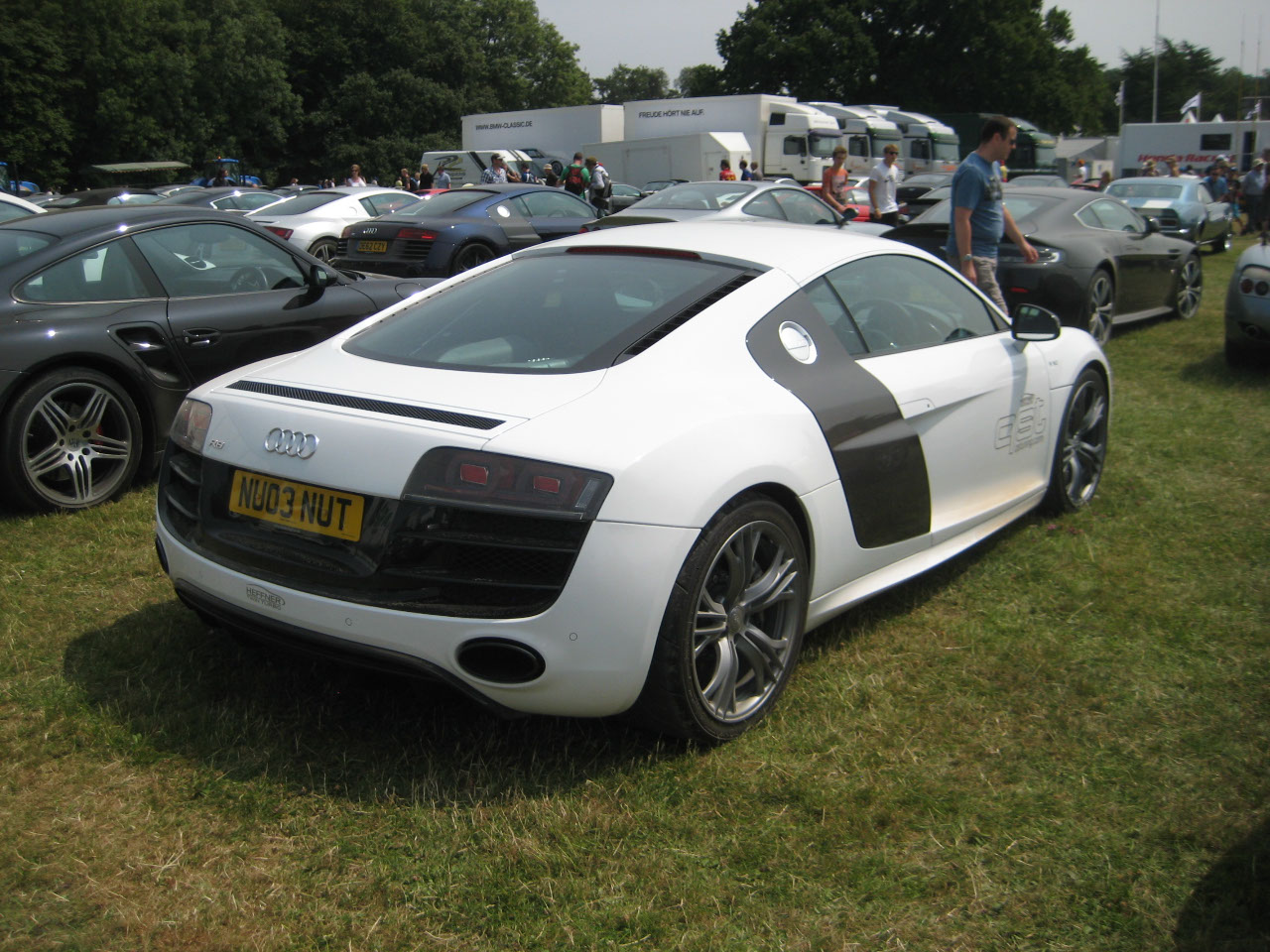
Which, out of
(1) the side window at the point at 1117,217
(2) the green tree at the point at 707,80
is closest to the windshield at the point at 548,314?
(1) the side window at the point at 1117,217

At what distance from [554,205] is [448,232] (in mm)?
2202

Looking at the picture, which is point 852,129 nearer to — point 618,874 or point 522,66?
point 618,874

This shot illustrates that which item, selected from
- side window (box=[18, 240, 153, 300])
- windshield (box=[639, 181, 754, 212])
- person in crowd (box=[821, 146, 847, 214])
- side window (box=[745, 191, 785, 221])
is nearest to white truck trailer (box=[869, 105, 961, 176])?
person in crowd (box=[821, 146, 847, 214])

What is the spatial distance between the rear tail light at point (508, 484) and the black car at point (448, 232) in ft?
28.2

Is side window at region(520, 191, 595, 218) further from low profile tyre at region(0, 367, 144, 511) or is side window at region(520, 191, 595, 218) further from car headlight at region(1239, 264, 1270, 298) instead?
low profile tyre at region(0, 367, 144, 511)

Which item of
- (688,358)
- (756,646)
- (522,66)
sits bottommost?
(756,646)

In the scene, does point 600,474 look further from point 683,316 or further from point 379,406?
point 683,316

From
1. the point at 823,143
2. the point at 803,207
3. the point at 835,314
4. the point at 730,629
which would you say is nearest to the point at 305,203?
the point at 803,207

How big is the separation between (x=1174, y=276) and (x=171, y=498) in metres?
10.0

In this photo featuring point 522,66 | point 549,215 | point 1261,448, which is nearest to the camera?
point 1261,448

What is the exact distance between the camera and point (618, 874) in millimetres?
2502

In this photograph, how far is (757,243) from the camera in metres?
3.79

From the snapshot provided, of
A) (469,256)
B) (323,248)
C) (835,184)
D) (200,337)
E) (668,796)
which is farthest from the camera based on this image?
(323,248)

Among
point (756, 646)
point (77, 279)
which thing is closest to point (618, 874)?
point (756, 646)
